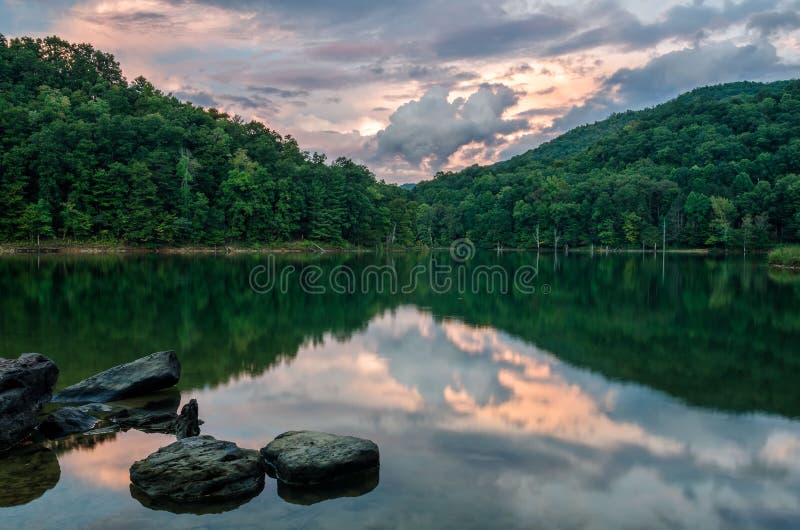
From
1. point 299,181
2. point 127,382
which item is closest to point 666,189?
point 299,181

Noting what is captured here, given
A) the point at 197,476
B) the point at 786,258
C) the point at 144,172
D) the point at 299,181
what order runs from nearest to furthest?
the point at 197,476 < the point at 786,258 < the point at 144,172 < the point at 299,181

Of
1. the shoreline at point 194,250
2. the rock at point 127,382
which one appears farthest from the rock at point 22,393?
the shoreline at point 194,250

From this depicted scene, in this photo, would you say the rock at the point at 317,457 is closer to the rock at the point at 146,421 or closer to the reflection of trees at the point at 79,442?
the rock at the point at 146,421

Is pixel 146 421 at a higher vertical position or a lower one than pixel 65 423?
lower

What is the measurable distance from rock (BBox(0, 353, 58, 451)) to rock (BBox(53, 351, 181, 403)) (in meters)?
1.00

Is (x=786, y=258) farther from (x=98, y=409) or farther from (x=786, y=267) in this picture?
(x=98, y=409)

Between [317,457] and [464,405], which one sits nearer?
[317,457]

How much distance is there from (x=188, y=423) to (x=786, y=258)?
58.3 metres

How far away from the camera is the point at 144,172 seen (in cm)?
7000

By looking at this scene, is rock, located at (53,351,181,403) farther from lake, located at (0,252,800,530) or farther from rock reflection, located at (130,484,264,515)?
rock reflection, located at (130,484,264,515)

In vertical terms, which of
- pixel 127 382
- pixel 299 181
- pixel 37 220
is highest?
pixel 299 181

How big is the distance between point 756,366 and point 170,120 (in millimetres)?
84479

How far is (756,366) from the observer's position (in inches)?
540

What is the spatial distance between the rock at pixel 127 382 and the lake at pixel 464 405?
0.63 m
